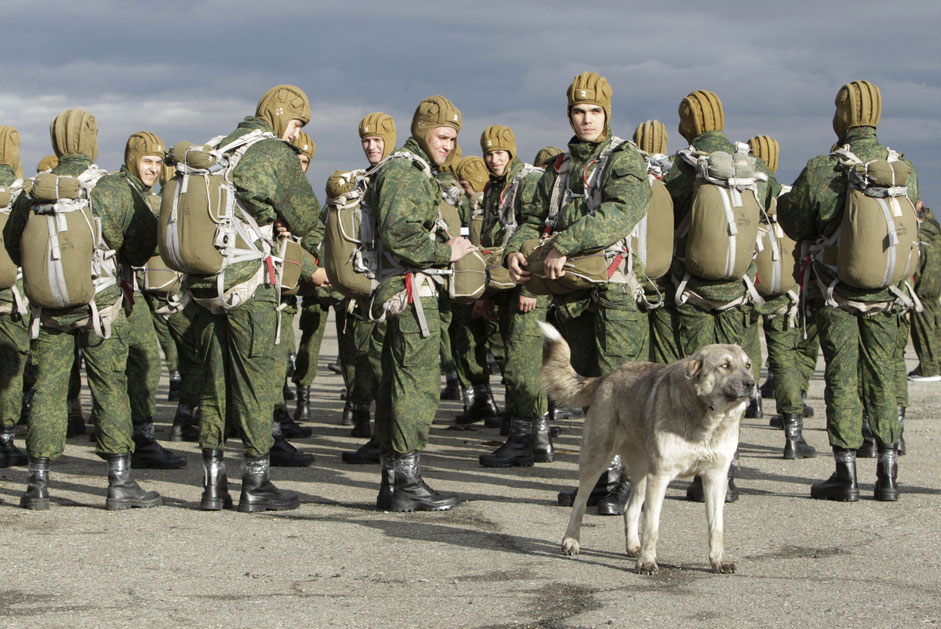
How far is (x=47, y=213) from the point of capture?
7371 mm

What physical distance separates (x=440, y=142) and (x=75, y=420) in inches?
220

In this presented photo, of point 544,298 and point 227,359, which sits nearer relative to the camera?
point 227,359

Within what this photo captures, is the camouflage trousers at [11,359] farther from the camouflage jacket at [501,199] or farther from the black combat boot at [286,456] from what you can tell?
the camouflage jacket at [501,199]

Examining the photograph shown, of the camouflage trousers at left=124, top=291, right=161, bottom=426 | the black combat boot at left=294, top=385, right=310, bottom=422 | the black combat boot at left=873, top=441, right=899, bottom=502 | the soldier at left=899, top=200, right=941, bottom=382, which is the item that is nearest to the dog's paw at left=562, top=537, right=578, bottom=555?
the black combat boot at left=873, top=441, right=899, bottom=502

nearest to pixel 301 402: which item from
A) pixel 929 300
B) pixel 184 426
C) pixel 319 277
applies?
pixel 184 426

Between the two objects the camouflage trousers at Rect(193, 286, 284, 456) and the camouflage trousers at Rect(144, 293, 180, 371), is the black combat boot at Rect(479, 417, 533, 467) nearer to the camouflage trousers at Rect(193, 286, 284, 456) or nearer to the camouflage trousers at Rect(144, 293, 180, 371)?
the camouflage trousers at Rect(193, 286, 284, 456)

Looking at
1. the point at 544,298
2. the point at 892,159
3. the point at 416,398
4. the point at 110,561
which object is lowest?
the point at 110,561

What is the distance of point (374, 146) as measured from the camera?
35.4ft

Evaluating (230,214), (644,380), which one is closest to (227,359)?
(230,214)

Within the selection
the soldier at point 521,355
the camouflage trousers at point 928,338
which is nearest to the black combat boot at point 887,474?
the soldier at point 521,355

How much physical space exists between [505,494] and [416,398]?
122 centimetres

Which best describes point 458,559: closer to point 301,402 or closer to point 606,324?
point 606,324

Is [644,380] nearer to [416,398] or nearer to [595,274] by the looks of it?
[595,274]

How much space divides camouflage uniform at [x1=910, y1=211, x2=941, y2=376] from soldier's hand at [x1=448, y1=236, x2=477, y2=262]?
25.2 ft
